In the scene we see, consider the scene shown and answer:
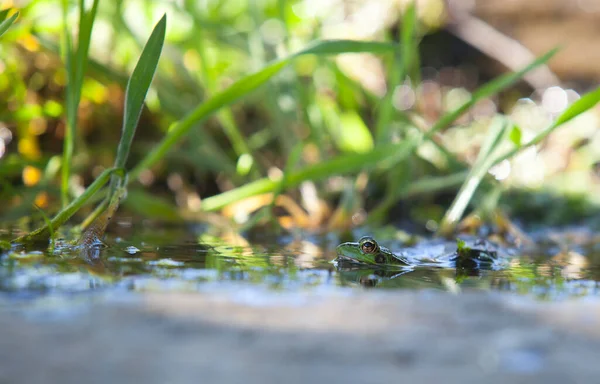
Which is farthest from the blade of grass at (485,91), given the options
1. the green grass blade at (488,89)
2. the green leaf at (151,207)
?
the green leaf at (151,207)

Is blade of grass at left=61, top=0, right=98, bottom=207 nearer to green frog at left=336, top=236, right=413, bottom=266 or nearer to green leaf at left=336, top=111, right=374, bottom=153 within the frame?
green frog at left=336, top=236, right=413, bottom=266

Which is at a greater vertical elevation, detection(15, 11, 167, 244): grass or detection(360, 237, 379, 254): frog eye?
detection(15, 11, 167, 244): grass

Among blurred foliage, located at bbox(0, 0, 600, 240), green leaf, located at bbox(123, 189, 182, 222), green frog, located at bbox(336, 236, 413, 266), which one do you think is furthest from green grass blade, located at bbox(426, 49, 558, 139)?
green leaf, located at bbox(123, 189, 182, 222)

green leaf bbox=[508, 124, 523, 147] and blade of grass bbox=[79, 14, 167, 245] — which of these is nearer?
blade of grass bbox=[79, 14, 167, 245]

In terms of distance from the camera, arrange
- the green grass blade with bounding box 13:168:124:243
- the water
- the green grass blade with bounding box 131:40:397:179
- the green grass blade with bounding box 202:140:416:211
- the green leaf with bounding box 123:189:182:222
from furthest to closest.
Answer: the green leaf with bounding box 123:189:182:222
the green grass blade with bounding box 202:140:416:211
the green grass blade with bounding box 131:40:397:179
the green grass blade with bounding box 13:168:124:243
the water

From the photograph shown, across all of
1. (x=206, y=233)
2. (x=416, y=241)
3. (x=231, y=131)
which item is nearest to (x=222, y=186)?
(x=231, y=131)

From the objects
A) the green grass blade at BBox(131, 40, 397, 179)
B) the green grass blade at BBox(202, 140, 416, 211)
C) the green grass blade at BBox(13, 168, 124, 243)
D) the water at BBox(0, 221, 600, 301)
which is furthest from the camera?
the green grass blade at BBox(202, 140, 416, 211)

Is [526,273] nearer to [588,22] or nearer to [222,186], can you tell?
[222,186]
